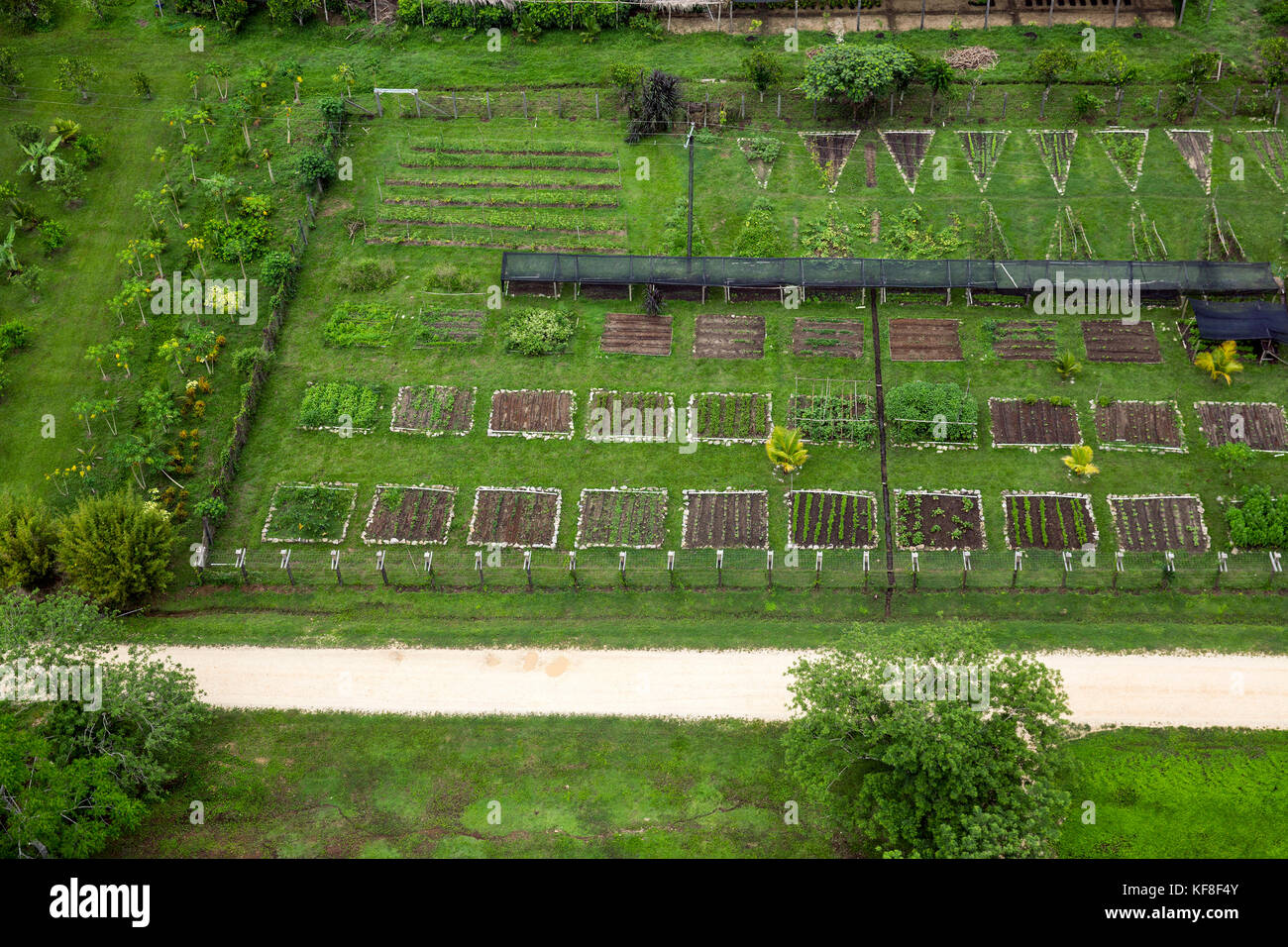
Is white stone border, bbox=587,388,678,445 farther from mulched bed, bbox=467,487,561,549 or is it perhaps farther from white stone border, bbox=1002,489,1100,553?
white stone border, bbox=1002,489,1100,553

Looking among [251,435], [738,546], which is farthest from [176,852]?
[738,546]

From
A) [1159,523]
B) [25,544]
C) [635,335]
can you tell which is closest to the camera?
[25,544]

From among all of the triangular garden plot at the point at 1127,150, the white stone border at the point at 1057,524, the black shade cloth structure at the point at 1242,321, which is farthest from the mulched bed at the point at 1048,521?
the triangular garden plot at the point at 1127,150

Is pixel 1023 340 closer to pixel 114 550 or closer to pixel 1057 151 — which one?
pixel 1057 151

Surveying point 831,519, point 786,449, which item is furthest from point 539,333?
point 831,519

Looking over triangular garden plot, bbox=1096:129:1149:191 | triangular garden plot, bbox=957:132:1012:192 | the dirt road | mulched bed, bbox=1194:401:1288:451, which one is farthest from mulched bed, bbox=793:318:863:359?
triangular garden plot, bbox=1096:129:1149:191

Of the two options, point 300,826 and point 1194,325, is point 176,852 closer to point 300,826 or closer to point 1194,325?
point 300,826

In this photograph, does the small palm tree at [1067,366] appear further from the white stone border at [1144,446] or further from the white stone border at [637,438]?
the white stone border at [637,438]
